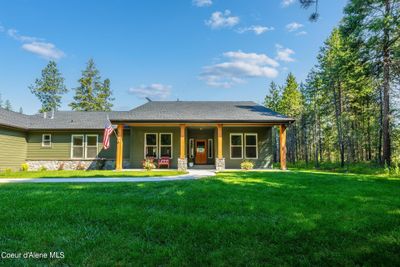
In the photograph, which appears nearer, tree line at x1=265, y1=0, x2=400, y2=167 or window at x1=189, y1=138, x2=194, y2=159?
tree line at x1=265, y1=0, x2=400, y2=167

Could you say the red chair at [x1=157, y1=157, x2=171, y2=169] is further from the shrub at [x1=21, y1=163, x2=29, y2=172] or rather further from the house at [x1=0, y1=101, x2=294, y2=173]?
the shrub at [x1=21, y1=163, x2=29, y2=172]

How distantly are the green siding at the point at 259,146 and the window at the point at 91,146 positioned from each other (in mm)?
9229

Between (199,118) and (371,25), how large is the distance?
36.5 ft

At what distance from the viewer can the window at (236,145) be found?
15177 mm

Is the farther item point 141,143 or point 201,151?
point 201,151

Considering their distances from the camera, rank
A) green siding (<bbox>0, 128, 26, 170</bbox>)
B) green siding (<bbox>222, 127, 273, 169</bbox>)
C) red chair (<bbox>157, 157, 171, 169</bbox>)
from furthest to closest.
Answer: green siding (<bbox>222, 127, 273, 169</bbox>) → red chair (<bbox>157, 157, 171, 169</bbox>) → green siding (<bbox>0, 128, 26, 170</bbox>)

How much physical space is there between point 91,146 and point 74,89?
2854cm

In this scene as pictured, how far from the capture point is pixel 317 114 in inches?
1056

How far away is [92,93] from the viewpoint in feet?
129

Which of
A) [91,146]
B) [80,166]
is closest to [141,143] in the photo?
[91,146]

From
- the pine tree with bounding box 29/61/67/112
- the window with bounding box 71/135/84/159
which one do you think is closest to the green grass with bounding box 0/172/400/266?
the window with bounding box 71/135/84/159

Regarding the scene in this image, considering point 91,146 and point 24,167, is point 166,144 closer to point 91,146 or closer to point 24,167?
point 91,146

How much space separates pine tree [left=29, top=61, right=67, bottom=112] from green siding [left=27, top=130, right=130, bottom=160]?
25694 millimetres

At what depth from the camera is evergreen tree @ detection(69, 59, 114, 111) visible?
3828 cm
